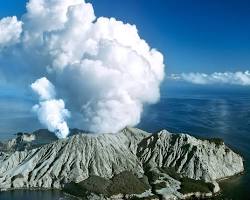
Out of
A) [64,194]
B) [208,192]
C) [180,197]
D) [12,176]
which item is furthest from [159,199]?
[12,176]

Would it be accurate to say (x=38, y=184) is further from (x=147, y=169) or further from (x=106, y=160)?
(x=147, y=169)

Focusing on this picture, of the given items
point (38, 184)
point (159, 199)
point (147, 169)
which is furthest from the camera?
point (147, 169)

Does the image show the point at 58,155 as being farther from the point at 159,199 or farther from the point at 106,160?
the point at 159,199

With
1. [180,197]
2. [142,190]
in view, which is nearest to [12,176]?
[142,190]

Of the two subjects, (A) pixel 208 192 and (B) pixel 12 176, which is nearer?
(A) pixel 208 192

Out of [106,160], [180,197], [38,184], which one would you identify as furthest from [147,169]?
[38,184]

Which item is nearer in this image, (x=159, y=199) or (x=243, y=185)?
(x=159, y=199)

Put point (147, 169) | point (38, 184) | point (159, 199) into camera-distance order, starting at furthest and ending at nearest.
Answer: point (147, 169) < point (38, 184) < point (159, 199)
